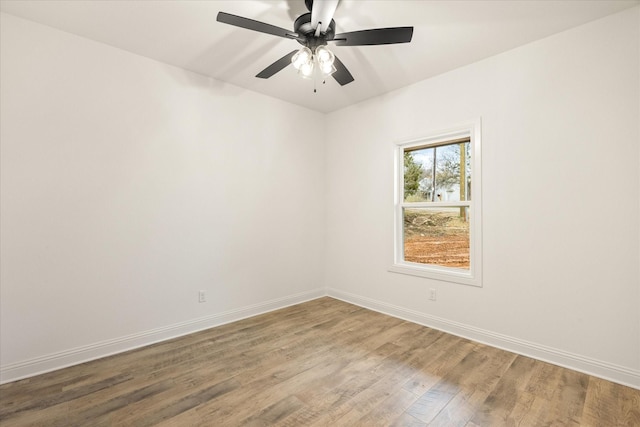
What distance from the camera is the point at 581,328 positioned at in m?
2.29

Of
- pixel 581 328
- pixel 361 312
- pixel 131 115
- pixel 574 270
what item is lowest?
pixel 361 312

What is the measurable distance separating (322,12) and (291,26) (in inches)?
27.4

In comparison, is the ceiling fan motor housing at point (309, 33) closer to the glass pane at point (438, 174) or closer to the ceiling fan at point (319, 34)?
the ceiling fan at point (319, 34)

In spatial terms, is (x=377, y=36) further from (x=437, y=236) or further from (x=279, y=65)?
(x=437, y=236)

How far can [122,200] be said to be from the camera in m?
2.64

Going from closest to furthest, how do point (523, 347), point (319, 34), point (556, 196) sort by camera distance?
point (319, 34)
point (556, 196)
point (523, 347)

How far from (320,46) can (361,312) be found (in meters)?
2.91

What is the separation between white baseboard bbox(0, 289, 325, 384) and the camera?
7.19ft

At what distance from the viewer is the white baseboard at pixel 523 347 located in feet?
6.98

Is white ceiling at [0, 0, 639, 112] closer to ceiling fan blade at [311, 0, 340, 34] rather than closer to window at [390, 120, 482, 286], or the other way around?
ceiling fan blade at [311, 0, 340, 34]

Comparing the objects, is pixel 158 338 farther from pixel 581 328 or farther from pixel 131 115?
pixel 581 328

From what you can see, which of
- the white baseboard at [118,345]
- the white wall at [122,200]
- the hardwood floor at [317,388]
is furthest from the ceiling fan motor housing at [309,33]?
the white baseboard at [118,345]

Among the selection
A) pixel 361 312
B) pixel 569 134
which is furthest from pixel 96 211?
pixel 569 134

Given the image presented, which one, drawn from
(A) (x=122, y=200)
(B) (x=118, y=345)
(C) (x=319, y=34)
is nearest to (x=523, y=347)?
(C) (x=319, y=34)
